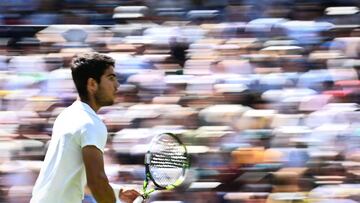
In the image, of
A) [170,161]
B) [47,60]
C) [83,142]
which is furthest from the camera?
[47,60]

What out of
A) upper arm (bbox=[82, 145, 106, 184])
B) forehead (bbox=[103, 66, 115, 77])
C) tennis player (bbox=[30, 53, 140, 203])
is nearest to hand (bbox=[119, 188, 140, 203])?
tennis player (bbox=[30, 53, 140, 203])

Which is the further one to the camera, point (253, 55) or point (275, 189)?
point (253, 55)

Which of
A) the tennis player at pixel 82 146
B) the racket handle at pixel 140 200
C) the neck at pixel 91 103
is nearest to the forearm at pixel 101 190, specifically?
the tennis player at pixel 82 146

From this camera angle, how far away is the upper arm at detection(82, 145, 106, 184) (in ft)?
12.4

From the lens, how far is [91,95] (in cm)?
398

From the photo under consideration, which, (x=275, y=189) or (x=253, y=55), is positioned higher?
(x=253, y=55)

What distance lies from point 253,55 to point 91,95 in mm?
4241

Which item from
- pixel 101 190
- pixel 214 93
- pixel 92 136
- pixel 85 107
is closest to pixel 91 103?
pixel 85 107

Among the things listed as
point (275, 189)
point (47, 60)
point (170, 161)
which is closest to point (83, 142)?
point (170, 161)

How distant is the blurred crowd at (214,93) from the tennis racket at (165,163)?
2.64 meters

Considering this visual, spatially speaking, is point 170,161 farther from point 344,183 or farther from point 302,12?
point 302,12

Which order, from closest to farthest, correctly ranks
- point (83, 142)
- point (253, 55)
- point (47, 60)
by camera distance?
point (83, 142), point (253, 55), point (47, 60)

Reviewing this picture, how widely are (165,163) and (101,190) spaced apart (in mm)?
414

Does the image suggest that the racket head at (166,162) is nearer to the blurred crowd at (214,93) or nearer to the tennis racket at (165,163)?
the tennis racket at (165,163)
